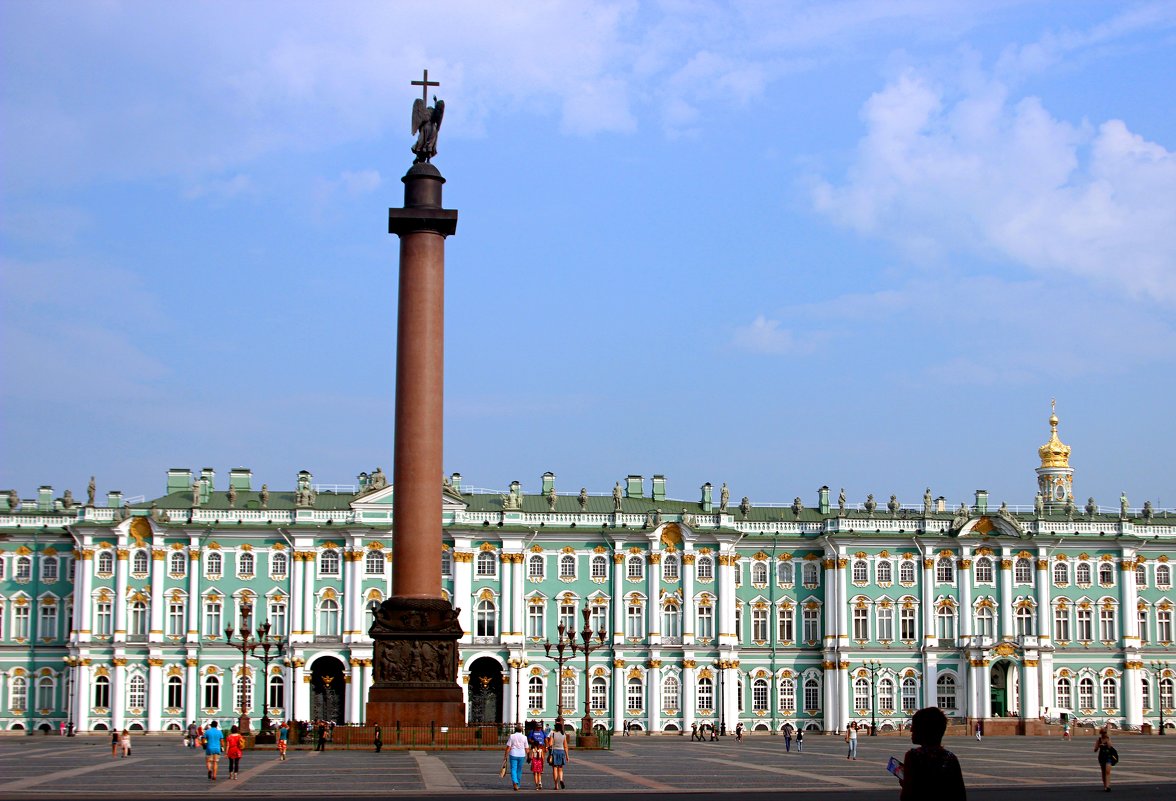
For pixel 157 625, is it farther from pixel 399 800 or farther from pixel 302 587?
pixel 399 800

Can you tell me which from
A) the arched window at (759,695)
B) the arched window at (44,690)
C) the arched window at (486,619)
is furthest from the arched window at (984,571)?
the arched window at (44,690)

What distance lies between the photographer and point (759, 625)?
9756cm

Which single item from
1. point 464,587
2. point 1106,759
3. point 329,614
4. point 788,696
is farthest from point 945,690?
point 1106,759

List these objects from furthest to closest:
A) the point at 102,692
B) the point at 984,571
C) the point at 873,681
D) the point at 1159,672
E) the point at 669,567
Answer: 1. the point at 1159,672
2. the point at 984,571
3. the point at 669,567
4. the point at 873,681
5. the point at 102,692

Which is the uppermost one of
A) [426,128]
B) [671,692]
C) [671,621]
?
[426,128]

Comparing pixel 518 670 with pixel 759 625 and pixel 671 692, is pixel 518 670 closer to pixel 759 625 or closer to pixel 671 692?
pixel 671 692

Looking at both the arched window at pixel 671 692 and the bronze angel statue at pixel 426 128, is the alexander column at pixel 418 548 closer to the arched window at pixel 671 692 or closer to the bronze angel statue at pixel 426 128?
the bronze angel statue at pixel 426 128

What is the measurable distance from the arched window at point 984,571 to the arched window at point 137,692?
4923cm

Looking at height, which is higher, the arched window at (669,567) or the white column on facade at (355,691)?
the arched window at (669,567)

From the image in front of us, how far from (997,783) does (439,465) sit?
2156 cm

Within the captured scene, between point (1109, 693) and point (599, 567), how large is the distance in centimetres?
3143

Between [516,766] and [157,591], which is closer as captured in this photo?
[516,766]

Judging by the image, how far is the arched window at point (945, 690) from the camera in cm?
9550

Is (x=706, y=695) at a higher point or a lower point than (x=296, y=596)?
lower
